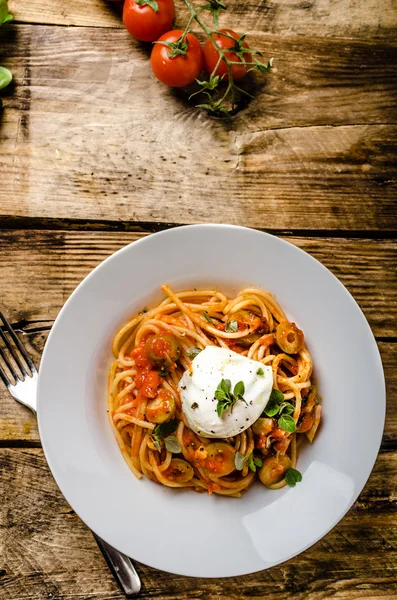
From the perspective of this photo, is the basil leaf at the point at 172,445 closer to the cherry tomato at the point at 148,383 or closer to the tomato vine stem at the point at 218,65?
the cherry tomato at the point at 148,383

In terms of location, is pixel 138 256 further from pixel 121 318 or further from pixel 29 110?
pixel 29 110

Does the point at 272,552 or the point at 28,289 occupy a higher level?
the point at 28,289

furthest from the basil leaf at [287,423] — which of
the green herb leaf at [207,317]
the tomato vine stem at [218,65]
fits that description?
the tomato vine stem at [218,65]

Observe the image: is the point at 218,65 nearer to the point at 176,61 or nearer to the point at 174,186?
the point at 176,61

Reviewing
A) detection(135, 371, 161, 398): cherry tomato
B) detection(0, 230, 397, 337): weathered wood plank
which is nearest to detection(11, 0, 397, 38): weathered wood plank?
detection(0, 230, 397, 337): weathered wood plank

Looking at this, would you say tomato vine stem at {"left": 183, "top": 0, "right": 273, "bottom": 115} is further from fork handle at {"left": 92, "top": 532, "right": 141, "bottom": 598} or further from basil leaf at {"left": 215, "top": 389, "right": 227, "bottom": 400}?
fork handle at {"left": 92, "top": 532, "right": 141, "bottom": 598}

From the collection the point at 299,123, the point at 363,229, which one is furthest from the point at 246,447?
the point at 299,123
